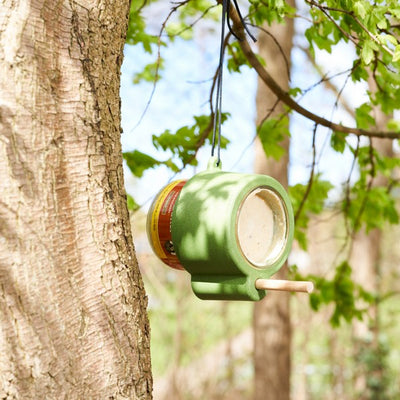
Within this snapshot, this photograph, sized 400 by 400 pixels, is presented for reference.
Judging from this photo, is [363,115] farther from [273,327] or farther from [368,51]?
[273,327]

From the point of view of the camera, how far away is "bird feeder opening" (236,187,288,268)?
1436 mm

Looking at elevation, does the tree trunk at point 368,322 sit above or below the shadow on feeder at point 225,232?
below

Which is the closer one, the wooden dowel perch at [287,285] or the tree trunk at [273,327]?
the wooden dowel perch at [287,285]

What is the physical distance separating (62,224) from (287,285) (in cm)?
53

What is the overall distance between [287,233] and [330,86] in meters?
5.80

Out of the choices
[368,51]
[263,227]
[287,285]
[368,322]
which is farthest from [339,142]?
[368,322]

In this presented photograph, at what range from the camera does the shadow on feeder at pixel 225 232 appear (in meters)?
1.33

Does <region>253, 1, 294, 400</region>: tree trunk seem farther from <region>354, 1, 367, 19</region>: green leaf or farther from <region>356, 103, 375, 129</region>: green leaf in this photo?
<region>354, 1, 367, 19</region>: green leaf

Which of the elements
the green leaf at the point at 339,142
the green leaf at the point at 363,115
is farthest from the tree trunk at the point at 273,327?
the green leaf at the point at 339,142

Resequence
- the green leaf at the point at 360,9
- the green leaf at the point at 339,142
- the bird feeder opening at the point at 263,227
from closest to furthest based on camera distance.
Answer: the bird feeder opening at the point at 263,227 < the green leaf at the point at 360,9 < the green leaf at the point at 339,142

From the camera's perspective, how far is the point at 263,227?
1.53m

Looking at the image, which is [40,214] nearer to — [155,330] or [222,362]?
[222,362]

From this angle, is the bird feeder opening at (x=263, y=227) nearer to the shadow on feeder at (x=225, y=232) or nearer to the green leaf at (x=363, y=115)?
the shadow on feeder at (x=225, y=232)

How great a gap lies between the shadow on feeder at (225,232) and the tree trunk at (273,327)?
267 cm
